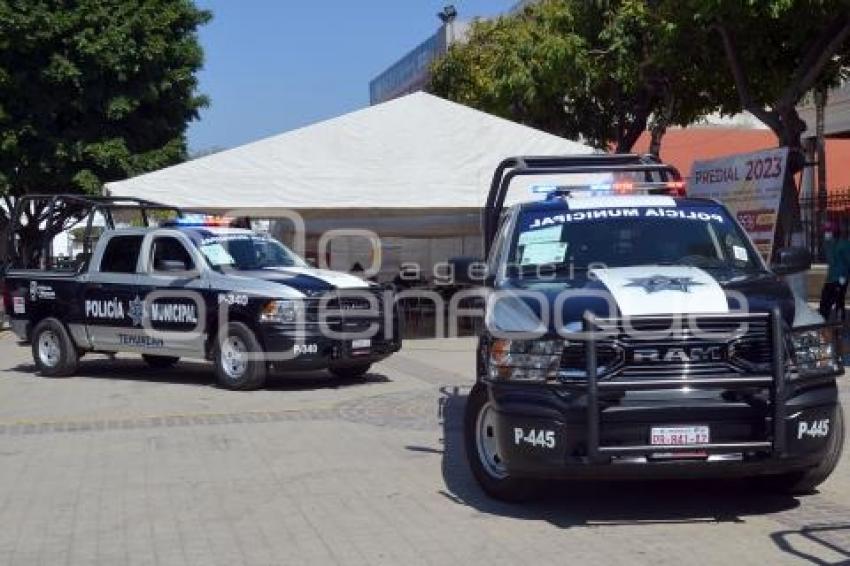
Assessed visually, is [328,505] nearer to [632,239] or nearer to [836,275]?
[632,239]

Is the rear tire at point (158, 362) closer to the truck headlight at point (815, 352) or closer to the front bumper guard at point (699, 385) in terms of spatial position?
the front bumper guard at point (699, 385)

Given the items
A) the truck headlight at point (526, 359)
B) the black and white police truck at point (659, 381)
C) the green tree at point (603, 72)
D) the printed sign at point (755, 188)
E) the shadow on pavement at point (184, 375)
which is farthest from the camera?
the green tree at point (603, 72)

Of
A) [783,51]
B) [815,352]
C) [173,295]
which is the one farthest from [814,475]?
[783,51]

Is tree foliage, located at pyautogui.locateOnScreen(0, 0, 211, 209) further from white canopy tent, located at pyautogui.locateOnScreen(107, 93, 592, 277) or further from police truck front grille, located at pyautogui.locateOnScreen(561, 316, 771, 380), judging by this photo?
police truck front grille, located at pyautogui.locateOnScreen(561, 316, 771, 380)

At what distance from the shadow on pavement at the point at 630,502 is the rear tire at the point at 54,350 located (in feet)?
27.6

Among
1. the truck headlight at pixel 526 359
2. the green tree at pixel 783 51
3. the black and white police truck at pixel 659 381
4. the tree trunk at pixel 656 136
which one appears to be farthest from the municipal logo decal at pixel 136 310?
the tree trunk at pixel 656 136

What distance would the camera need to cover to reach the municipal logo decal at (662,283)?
6840 mm

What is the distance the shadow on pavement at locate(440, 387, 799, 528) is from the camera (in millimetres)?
7082

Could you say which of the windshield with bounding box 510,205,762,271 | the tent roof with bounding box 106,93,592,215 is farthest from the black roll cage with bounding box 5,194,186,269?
the windshield with bounding box 510,205,762,271

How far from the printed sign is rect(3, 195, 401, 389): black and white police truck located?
4868 millimetres

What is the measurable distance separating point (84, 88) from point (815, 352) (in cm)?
2456

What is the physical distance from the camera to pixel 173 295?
14.1 metres

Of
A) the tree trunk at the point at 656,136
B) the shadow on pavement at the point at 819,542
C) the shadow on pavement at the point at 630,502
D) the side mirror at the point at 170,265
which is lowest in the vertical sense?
the shadow on pavement at the point at 819,542

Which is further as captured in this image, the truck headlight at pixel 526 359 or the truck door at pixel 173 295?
the truck door at pixel 173 295
